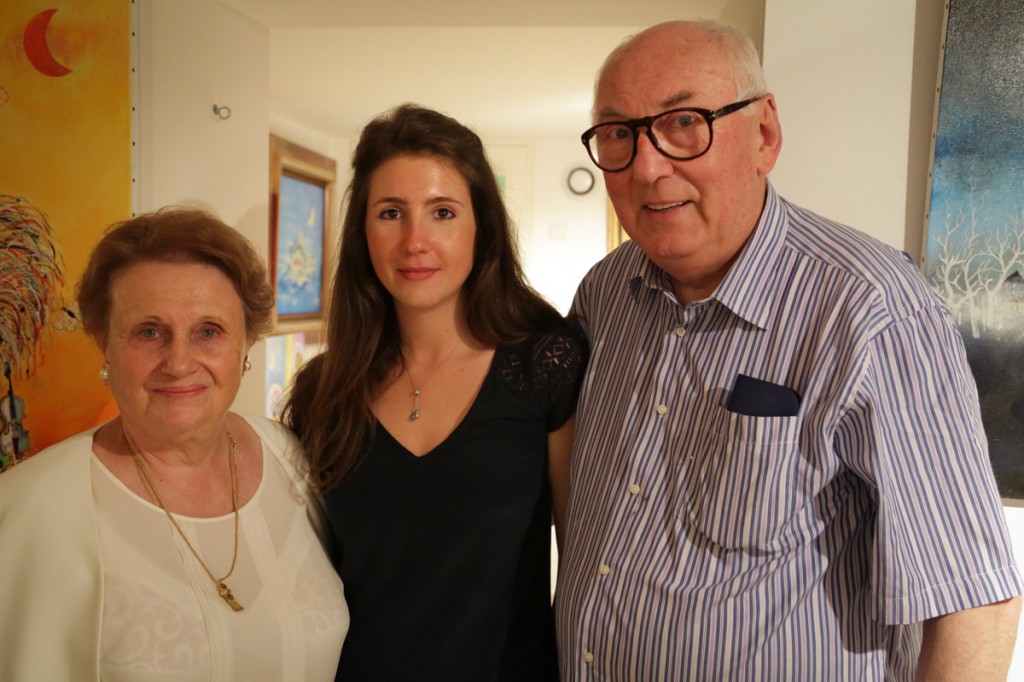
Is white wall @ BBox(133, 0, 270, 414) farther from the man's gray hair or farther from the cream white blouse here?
the man's gray hair

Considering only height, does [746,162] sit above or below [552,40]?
below

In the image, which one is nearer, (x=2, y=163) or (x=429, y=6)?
(x=2, y=163)

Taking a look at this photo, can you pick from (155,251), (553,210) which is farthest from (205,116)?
(553,210)

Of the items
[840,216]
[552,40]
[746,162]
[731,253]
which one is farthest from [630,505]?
[552,40]

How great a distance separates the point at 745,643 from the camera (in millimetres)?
1221

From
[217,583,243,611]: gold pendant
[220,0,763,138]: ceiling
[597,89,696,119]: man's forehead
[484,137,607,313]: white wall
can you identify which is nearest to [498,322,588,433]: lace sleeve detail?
[597,89,696,119]: man's forehead

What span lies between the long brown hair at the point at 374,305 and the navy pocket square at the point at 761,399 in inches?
23.7

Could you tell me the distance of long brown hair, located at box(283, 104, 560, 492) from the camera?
1663mm

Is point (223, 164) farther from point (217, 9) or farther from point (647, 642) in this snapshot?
point (647, 642)

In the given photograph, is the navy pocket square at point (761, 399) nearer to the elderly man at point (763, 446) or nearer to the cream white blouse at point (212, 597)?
the elderly man at point (763, 446)

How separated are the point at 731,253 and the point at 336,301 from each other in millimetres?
969

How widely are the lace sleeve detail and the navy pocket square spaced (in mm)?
438

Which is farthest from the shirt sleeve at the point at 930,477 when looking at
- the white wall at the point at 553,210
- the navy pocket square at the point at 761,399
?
the white wall at the point at 553,210

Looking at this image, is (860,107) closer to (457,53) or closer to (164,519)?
(164,519)
